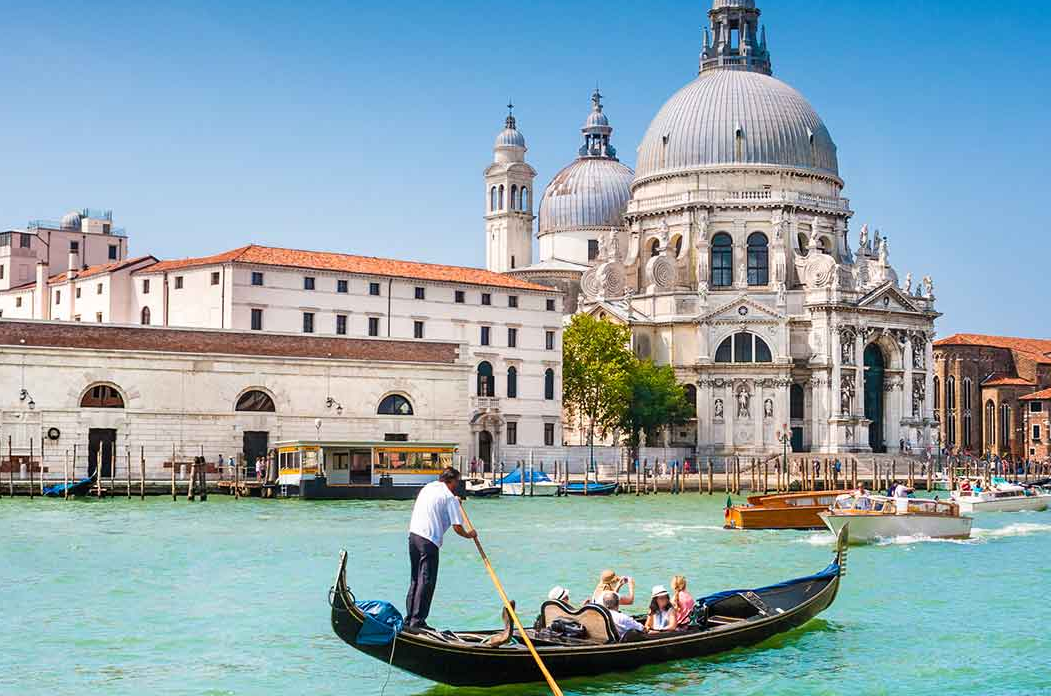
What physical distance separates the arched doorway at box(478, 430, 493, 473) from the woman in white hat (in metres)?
38.3

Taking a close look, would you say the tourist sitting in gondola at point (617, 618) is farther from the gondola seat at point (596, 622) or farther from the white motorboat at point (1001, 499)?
the white motorboat at point (1001, 499)

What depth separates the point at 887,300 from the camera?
6600 centimetres

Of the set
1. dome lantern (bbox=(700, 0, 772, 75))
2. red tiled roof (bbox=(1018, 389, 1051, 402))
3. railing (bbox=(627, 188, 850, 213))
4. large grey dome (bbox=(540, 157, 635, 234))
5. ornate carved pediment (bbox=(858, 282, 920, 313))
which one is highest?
dome lantern (bbox=(700, 0, 772, 75))

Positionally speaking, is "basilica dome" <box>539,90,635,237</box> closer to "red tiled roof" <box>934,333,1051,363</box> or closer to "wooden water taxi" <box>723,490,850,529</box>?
"red tiled roof" <box>934,333,1051,363</box>

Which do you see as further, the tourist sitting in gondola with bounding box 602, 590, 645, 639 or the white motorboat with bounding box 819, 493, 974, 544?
the white motorboat with bounding box 819, 493, 974, 544

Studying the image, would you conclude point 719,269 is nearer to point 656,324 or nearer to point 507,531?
point 656,324

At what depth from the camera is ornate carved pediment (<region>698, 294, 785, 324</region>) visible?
6481 cm

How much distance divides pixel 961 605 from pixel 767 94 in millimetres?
51440

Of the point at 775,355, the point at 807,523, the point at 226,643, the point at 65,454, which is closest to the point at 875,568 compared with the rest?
the point at 807,523

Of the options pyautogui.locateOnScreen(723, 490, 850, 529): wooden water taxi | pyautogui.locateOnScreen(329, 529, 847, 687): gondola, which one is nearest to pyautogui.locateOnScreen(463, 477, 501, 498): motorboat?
pyautogui.locateOnScreen(723, 490, 850, 529): wooden water taxi

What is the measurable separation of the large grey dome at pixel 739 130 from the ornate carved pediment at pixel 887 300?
7021 millimetres

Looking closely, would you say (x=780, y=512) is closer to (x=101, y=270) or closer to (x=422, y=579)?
(x=422, y=579)

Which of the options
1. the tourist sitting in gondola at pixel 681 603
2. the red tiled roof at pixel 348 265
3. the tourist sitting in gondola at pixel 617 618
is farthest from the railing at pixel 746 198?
the tourist sitting in gondola at pixel 617 618

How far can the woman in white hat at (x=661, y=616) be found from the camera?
15547 millimetres
